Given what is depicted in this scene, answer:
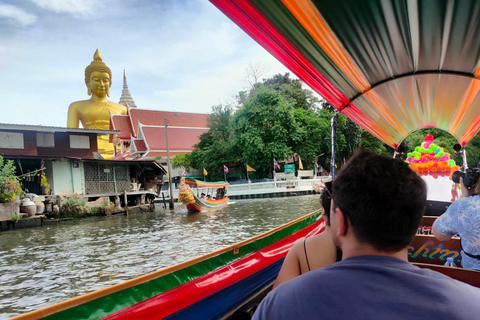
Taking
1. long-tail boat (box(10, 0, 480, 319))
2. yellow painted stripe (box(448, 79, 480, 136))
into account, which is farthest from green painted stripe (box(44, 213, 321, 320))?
yellow painted stripe (box(448, 79, 480, 136))

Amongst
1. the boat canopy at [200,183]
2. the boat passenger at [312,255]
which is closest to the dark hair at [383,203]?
the boat passenger at [312,255]

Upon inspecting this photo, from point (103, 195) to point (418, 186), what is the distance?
1849cm

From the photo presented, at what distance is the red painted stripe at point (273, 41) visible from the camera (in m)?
1.94

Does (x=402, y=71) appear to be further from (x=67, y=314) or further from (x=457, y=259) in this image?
(x=67, y=314)

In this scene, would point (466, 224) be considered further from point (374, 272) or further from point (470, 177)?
point (374, 272)

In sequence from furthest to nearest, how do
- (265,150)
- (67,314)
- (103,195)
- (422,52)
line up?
(265,150), (103,195), (422,52), (67,314)

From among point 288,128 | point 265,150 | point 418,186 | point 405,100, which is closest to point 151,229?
point 405,100

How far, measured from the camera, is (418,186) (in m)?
0.78

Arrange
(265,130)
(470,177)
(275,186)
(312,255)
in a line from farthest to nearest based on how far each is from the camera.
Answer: (265,130)
(275,186)
(470,177)
(312,255)

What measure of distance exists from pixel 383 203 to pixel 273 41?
196 centimetres

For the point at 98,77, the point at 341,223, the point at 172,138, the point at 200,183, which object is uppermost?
the point at 98,77

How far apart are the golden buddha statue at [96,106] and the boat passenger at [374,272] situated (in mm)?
31224

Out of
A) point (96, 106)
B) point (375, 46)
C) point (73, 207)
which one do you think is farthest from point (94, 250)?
point (96, 106)

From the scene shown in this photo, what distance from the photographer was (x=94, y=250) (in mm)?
9281
